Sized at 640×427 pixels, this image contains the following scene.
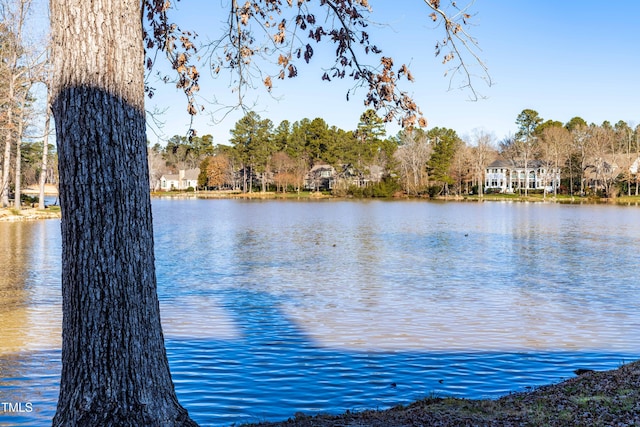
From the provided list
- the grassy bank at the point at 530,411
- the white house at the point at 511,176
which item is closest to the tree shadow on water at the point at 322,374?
the grassy bank at the point at 530,411

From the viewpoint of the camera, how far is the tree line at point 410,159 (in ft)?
344

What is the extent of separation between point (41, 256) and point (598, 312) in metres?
19.2

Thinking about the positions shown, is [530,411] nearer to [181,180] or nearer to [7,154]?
[7,154]

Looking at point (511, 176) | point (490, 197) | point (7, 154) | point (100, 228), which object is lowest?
point (490, 197)

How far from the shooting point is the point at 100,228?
4.45 meters

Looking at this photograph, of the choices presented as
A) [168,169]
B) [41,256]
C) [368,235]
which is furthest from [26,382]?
[168,169]

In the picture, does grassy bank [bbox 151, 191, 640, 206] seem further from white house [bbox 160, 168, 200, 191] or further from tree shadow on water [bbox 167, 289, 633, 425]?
tree shadow on water [bbox 167, 289, 633, 425]

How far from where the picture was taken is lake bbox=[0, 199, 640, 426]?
874 cm

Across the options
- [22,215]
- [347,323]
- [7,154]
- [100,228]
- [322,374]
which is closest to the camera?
[100,228]

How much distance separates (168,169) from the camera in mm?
182375

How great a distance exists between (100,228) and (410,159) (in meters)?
108

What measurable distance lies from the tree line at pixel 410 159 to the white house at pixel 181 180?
854 inches

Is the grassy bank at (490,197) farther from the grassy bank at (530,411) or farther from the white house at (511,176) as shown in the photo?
the grassy bank at (530,411)

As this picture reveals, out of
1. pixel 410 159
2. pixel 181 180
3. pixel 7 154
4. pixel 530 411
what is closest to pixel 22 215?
pixel 7 154
